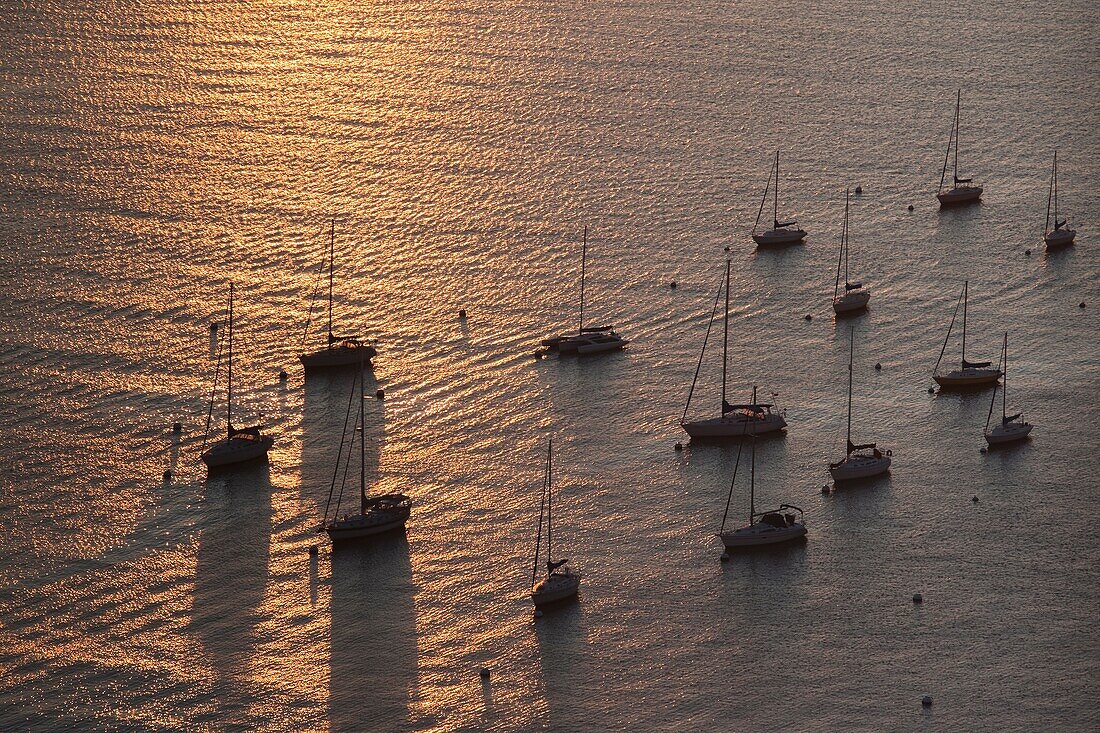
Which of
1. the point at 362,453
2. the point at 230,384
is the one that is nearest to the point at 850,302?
the point at 362,453

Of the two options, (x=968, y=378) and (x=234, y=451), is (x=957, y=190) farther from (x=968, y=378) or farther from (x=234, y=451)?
(x=234, y=451)

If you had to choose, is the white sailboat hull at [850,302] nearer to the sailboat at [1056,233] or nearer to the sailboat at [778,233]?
the sailboat at [778,233]

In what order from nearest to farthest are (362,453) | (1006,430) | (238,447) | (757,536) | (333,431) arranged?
(757,536) < (362,453) < (238,447) < (1006,430) < (333,431)

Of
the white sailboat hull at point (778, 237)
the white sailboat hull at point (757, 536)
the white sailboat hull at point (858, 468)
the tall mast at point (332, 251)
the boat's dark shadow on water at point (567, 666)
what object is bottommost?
the boat's dark shadow on water at point (567, 666)

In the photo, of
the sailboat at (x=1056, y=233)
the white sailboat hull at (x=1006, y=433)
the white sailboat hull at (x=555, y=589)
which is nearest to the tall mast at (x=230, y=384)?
the white sailboat hull at (x=555, y=589)

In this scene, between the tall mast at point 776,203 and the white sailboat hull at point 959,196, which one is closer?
the tall mast at point 776,203

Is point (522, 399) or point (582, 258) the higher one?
point (582, 258)

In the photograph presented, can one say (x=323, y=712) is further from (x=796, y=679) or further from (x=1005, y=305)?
(x=1005, y=305)
